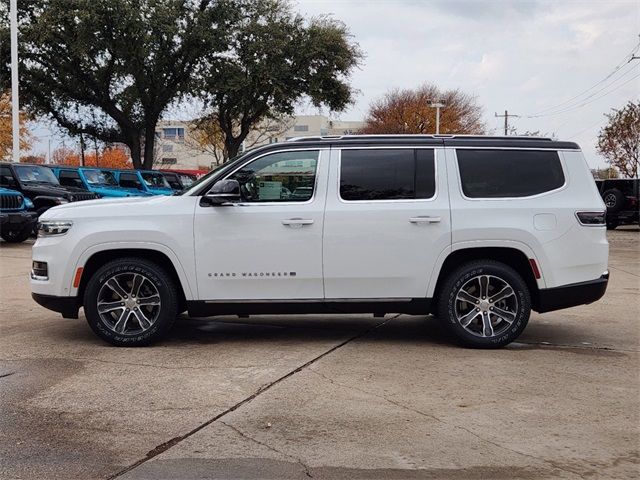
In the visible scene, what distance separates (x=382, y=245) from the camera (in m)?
6.29

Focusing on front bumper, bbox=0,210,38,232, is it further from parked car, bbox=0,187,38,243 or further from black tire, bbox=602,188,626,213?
black tire, bbox=602,188,626,213

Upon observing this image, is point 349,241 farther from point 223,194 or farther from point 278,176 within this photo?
point 223,194

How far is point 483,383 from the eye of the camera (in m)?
5.37

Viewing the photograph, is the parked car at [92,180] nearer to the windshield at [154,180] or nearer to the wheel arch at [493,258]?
the windshield at [154,180]

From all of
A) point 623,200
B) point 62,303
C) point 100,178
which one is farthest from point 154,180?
point 62,303

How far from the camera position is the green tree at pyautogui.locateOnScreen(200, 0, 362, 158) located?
98.1 feet

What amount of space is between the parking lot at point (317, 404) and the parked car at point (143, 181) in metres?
16.5

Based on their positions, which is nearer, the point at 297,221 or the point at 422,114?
the point at 297,221

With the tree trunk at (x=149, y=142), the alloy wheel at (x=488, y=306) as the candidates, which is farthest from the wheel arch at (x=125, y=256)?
the tree trunk at (x=149, y=142)

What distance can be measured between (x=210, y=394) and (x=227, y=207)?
6.24 feet

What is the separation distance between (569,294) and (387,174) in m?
2.04

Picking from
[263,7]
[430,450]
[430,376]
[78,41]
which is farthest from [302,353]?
[263,7]

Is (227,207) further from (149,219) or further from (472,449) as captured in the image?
(472,449)

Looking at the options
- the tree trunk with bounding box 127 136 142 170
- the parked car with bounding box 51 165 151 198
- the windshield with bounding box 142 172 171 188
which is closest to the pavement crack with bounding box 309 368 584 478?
the parked car with bounding box 51 165 151 198
